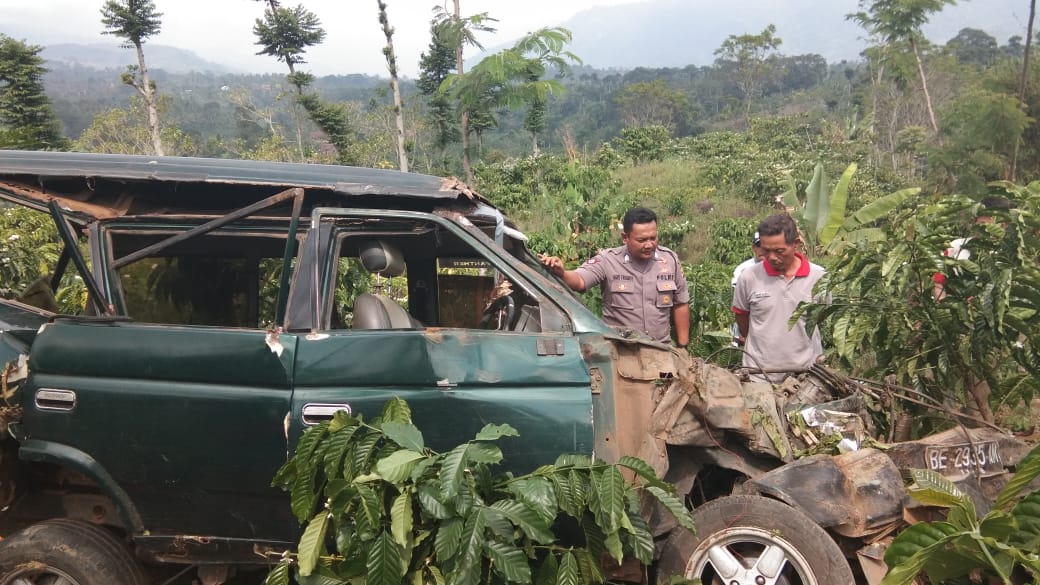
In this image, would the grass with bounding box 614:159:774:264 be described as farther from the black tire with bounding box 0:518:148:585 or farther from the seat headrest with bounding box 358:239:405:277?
the black tire with bounding box 0:518:148:585

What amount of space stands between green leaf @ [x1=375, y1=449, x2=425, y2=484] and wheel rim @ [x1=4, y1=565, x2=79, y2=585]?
1.60m

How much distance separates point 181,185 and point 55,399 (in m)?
1.03

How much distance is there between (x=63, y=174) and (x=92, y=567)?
64.7 inches

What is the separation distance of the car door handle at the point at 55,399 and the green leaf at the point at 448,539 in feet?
5.46

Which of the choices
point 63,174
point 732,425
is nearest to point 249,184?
point 63,174

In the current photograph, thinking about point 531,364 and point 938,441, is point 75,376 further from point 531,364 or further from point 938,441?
point 938,441

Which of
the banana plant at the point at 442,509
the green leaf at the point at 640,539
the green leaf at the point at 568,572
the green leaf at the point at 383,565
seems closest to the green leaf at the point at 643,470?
the banana plant at the point at 442,509

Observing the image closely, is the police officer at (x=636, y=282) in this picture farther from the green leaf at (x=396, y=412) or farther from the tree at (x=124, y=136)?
the tree at (x=124, y=136)

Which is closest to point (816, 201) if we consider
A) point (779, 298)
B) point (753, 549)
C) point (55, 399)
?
point (779, 298)

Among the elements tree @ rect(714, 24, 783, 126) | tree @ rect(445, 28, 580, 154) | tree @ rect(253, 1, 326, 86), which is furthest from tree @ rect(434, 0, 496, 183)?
tree @ rect(714, 24, 783, 126)

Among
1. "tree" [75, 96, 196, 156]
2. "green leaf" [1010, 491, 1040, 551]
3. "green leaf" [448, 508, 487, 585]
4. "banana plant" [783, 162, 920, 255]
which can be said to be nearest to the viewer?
"green leaf" [448, 508, 487, 585]

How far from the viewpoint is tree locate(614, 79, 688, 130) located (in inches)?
2327

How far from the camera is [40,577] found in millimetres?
3127

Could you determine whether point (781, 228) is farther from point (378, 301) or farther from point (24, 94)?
point (24, 94)
